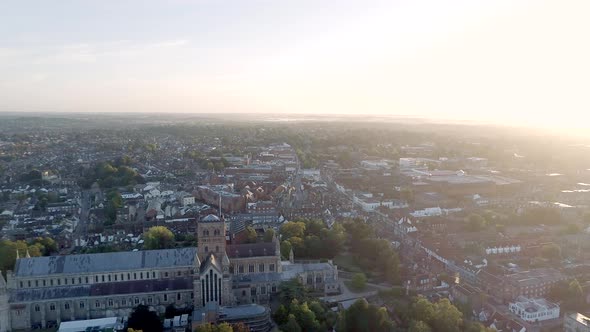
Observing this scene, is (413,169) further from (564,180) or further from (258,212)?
(258,212)

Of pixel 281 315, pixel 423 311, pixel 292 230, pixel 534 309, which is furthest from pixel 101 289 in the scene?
pixel 534 309

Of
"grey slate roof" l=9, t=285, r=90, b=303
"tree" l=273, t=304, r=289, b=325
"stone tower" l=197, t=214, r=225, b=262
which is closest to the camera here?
"tree" l=273, t=304, r=289, b=325

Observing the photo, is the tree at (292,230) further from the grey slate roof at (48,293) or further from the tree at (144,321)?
the grey slate roof at (48,293)

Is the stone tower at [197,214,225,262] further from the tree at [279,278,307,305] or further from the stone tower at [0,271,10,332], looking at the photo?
the stone tower at [0,271,10,332]

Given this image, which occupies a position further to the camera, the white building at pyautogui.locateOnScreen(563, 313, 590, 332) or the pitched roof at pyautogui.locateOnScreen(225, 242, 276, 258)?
the pitched roof at pyautogui.locateOnScreen(225, 242, 276, 258)

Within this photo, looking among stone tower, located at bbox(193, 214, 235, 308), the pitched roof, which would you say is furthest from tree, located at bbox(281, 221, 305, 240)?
stone tower, located at bbox(193, 214, 235, 308)

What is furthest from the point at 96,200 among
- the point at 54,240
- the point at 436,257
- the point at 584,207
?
the point at 584,207

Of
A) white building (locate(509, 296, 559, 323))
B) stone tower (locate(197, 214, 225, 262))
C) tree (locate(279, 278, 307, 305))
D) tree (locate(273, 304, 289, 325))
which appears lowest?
white building (locate(509, 296, 559, 323))

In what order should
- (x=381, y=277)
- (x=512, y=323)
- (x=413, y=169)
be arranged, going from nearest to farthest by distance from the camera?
(x=512, y=323)
(x=381, y=277)
(x=413, y=169)
